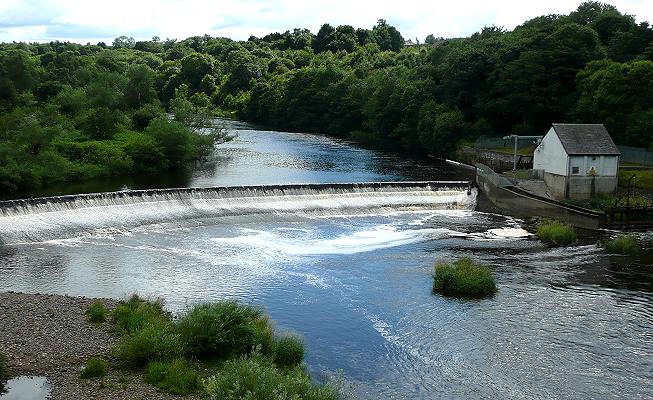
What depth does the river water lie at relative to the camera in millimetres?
18188

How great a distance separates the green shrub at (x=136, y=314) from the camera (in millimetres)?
18594

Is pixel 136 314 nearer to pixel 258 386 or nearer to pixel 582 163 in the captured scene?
pixel 258 386

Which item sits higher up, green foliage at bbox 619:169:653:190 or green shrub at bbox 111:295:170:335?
green foliage at bbox 619:169:653:190

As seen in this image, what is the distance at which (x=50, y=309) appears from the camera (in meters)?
20.0

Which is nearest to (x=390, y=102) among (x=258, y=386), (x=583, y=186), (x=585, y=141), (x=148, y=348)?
(x=585, y=141)

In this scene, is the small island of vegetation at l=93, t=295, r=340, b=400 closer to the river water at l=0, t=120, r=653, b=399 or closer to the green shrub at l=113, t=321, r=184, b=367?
the green shrub at l=113, t=321, r=184, b=367

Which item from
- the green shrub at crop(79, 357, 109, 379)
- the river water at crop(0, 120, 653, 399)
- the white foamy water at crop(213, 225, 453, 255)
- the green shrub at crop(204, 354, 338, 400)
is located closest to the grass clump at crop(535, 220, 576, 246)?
the river water at crop(0, 120, 653, 399)

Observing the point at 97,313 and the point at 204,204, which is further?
the point at 204,204

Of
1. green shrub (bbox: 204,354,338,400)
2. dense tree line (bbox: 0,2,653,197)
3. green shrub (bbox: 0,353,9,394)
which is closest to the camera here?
green shrub (bbox: 204,354,338,400)

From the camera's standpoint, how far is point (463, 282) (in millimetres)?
24562

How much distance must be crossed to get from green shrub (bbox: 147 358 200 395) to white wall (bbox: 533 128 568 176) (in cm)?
2914

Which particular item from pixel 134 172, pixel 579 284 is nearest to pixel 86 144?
pixel 134 172

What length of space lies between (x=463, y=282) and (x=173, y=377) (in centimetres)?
1218

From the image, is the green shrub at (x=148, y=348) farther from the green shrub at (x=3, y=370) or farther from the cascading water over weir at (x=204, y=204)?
the cascading water over weir at (x=204, y=204)
